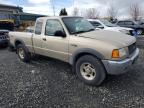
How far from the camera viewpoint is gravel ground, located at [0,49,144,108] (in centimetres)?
362

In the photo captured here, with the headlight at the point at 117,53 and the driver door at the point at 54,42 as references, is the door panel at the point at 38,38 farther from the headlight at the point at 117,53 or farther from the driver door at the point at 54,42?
the headlight at the point at 117,53

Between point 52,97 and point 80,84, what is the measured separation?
981 mm

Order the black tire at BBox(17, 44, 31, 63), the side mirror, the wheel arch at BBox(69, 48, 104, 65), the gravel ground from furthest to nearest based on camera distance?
the black tire at BBox(17, 44, 31, 63) < the side mirror < the wheel arch at BBox(69, 48, 104, 65) < the gravel ground

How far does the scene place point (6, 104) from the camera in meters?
3.66

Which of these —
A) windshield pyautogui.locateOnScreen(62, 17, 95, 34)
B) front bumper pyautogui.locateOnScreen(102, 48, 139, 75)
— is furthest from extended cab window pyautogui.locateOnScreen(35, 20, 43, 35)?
front bumper pyautogui.locateOnScreen(102, 48, 139, 75)

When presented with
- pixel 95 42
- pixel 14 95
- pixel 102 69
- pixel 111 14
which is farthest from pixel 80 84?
pixel 111 14

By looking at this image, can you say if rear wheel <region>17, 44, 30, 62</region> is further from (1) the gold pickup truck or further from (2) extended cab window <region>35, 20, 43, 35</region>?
(2) extended cab window <region>35, 20, 43, 35</region>

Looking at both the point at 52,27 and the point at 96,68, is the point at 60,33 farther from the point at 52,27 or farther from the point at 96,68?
the point at 96,68

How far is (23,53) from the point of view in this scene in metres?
6.69

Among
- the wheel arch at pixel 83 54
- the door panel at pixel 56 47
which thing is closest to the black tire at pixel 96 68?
the wheel arch at pixel 83 54

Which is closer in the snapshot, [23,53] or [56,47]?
[56,47]

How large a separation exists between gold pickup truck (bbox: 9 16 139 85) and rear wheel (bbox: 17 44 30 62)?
0.63 meters

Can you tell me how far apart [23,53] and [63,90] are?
3135mm

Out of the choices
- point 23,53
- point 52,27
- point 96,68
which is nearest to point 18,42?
point 23,53
